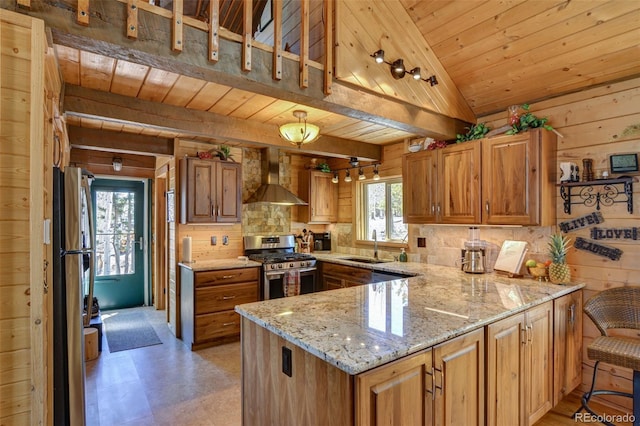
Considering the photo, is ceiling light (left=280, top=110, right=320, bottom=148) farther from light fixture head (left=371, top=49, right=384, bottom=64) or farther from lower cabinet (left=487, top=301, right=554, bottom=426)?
lower cabinet (left=487, top=301, right=554, bottom=426)

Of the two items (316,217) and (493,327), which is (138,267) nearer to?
(316,217)

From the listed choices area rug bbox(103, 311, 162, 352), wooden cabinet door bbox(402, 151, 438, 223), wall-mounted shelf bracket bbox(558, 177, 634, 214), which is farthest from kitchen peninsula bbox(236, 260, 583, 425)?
area rug bbox(103, 311, 162, 352)

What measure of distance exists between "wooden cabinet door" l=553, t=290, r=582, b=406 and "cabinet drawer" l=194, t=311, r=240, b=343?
311 cm

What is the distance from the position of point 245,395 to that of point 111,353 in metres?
2.66

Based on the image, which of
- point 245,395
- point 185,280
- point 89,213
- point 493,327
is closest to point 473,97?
point 493,327

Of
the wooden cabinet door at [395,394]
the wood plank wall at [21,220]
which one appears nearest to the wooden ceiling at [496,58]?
the wood plank wall at [21,220]

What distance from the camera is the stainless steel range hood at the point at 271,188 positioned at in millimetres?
4453

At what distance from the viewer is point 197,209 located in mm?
4047

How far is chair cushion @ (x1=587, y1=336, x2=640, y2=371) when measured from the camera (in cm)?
205

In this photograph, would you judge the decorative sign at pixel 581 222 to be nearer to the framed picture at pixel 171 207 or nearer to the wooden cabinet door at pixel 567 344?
the wooden cabinet door at pixel 567 344

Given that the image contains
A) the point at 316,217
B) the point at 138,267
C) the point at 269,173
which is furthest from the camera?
the point at 138,267

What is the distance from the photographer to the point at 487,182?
3098mm

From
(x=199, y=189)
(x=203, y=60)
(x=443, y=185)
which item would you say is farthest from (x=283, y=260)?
(x=203, y=60)

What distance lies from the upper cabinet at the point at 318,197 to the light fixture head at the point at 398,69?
260 cm
